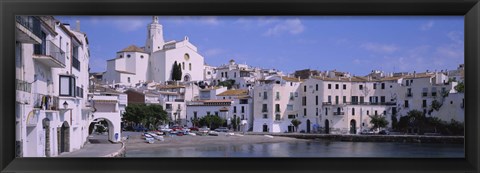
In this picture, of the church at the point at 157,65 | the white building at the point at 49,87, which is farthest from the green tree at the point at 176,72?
the white building at the point at 49,87

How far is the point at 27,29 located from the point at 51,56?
1176mm

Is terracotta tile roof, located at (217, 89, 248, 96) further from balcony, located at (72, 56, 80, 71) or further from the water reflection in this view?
balcony, located at (72, 56, 80, 71)

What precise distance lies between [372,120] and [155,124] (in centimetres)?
405

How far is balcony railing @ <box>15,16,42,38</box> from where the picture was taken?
3.12 meters

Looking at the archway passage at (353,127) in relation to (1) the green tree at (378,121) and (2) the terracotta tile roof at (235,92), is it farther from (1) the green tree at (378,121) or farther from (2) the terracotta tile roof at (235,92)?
(2) the terracotta tile roof at (235,92)

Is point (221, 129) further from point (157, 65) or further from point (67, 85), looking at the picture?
point (67, 85)

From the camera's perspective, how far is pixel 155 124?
636 centimetres

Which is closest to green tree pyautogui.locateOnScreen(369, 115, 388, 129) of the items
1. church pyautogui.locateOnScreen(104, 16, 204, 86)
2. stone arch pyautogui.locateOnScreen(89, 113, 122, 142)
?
church pyautogui.locateOnScreen(104, 16, 204, 86)

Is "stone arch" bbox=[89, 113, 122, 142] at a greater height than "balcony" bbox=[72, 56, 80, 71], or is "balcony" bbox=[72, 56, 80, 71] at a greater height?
"balcony" bbox=[72, 56, 80, 71]

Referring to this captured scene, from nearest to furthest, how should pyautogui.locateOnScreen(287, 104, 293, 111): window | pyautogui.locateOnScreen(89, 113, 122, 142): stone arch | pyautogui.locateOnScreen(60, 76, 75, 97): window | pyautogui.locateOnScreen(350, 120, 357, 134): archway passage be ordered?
pyautogui.locateOnScreen(60, 76, 75, 97): window, pyautogui.locateOnScreen(89, 113, 122, 142): stone arch, pyautogui.locateOnScreen(287, 104, 293, 111): window, pyautogui.locateOnScreen(350, 120, 357, 134): archway passage
